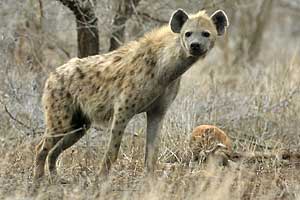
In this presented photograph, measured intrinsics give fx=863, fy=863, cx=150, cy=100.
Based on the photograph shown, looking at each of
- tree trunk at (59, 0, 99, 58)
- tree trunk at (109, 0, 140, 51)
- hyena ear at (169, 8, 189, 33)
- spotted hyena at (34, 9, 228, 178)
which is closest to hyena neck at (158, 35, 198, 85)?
spotted hyena at (34, 9, 228, 178)

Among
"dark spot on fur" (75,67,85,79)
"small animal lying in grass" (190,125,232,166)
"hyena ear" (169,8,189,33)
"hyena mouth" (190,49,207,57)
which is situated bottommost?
"small animal lying in grass" (190,125,232,166)

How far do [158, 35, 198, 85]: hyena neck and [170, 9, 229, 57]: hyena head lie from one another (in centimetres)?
7

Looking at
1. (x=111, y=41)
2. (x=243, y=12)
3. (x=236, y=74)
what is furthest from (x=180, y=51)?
(x=243, y=12)

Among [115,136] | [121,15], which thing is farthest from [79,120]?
[121,15]

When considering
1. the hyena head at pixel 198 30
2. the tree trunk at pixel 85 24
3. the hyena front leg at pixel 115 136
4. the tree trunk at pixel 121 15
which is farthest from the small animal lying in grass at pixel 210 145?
the tree trunk at pixel 121 15

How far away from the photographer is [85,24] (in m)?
9.48

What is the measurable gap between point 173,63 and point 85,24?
3.21m

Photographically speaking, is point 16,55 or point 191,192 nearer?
point 191,192

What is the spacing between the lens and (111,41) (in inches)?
413

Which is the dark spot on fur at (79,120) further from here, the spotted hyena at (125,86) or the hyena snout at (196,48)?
the hyena snout at (196,48)

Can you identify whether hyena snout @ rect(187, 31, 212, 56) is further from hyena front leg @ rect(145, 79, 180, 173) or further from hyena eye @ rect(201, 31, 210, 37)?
hyena front leg @ rect(145, 79, 180, 173)

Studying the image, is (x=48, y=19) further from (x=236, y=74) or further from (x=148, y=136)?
(x=148, y=136)

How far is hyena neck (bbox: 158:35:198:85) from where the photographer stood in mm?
6434

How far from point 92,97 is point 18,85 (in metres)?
2.61
